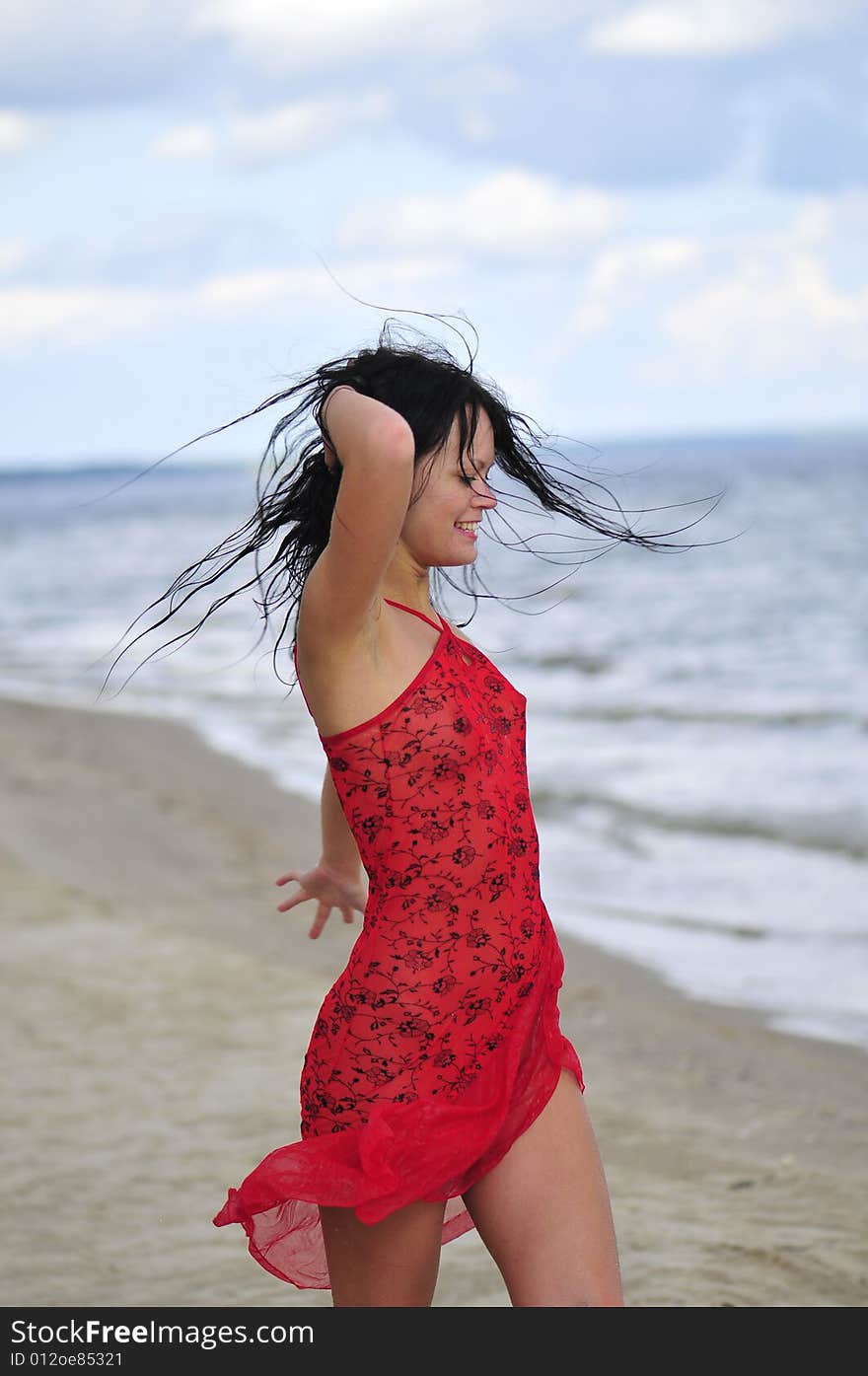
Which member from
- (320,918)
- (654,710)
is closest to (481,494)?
(320,918)

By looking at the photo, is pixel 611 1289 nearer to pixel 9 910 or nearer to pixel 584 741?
pixel 9 910

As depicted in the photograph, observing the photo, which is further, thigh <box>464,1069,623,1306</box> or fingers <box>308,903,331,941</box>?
fingers <box>308,903,331,941</box>

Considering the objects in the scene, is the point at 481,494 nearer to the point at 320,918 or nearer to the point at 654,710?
the point at 320,918

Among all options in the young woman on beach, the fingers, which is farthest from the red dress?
the fingers

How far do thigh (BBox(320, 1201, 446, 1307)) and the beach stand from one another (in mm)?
1518

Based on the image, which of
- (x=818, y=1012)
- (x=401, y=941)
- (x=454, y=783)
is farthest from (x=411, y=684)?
(x=818, y=1012)

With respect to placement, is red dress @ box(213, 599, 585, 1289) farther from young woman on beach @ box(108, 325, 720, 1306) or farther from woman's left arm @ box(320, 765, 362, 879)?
woman's left arm @ box(320, 765, 362, 879)

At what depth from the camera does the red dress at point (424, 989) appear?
214cm

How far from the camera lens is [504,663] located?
1714 cm

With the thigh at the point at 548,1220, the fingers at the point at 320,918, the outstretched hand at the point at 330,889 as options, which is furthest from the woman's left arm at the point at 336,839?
the thigh at the point at 548,1220

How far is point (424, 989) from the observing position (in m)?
2.17

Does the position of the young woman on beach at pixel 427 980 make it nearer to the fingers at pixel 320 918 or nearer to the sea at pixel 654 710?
the sea at pixel 654 710

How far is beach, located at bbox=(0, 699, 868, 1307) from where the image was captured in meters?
3.77
